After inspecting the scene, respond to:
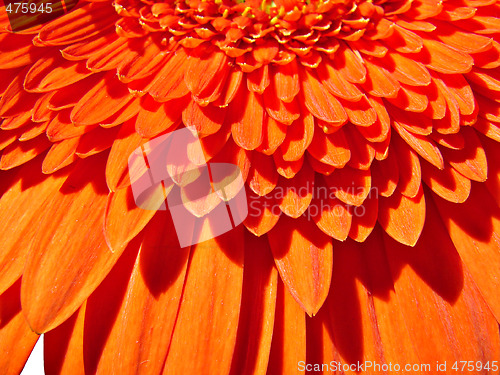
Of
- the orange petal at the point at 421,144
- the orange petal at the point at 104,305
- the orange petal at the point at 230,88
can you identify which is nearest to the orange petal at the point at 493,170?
the orange petal at the point at 421,144

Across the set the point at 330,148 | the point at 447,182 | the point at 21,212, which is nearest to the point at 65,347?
the point at 21,212

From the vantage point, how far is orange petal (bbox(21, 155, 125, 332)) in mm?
531

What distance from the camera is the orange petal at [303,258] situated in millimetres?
557

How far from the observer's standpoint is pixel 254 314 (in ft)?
1.98

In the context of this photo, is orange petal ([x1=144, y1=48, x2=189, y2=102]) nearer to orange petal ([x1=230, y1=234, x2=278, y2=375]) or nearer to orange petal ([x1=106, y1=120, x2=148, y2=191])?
orange petal ([x1=106, y1=120, x2=148, y2=191])

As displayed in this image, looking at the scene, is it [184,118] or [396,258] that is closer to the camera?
[184,118]

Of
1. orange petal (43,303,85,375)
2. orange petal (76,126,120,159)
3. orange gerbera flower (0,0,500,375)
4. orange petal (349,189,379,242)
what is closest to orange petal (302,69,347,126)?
orange gerbera flower (0,0,500,375)

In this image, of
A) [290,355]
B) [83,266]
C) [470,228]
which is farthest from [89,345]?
[470,228]

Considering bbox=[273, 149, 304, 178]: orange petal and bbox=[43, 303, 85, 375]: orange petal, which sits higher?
bbox=[273, 149, 304, 178]: orange petal

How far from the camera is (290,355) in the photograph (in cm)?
61

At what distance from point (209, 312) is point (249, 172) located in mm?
162

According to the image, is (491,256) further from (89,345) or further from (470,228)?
(89,345)

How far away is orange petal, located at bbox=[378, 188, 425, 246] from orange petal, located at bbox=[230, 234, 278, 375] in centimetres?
14

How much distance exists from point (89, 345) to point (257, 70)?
36cm
